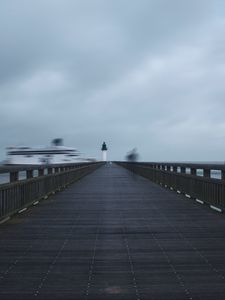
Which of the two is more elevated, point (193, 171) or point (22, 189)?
point (193, 171)

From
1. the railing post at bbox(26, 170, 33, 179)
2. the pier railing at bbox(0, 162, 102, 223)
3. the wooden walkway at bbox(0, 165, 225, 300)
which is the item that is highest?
the railing post at bbox(26, 170, 33, 179)

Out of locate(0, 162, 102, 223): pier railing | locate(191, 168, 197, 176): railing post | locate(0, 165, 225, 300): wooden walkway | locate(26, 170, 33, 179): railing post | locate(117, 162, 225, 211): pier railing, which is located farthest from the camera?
locate(191, 168, 197, 176): railing post

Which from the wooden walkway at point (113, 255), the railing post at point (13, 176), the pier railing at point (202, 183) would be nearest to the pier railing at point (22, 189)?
the railing post at point (13, 176)

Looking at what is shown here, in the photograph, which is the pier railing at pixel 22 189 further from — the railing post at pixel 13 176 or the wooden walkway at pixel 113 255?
the wooden walkway at pixel 113 255

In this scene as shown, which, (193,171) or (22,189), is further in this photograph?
(193,171)

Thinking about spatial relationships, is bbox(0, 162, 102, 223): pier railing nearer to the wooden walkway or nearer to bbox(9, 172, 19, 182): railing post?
bbox(9, 172, 19, 182): railing post

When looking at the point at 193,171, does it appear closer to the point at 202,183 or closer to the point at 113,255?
the point at 202,183

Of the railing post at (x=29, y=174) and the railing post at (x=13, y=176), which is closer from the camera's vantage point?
the railing post at (x=13, y=176)

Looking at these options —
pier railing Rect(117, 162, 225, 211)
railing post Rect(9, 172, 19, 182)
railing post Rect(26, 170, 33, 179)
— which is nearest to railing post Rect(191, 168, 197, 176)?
pier railing Rect(117, 162, 225, 211)

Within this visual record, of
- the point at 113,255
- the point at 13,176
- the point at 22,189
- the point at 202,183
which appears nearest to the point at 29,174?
the point at 22,189

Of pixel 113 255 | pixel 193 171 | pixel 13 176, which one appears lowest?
pixel 113 255

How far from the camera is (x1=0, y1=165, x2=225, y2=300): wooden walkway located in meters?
5.57

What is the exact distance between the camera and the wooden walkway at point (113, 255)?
557 centimetres

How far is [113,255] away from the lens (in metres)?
7.47
